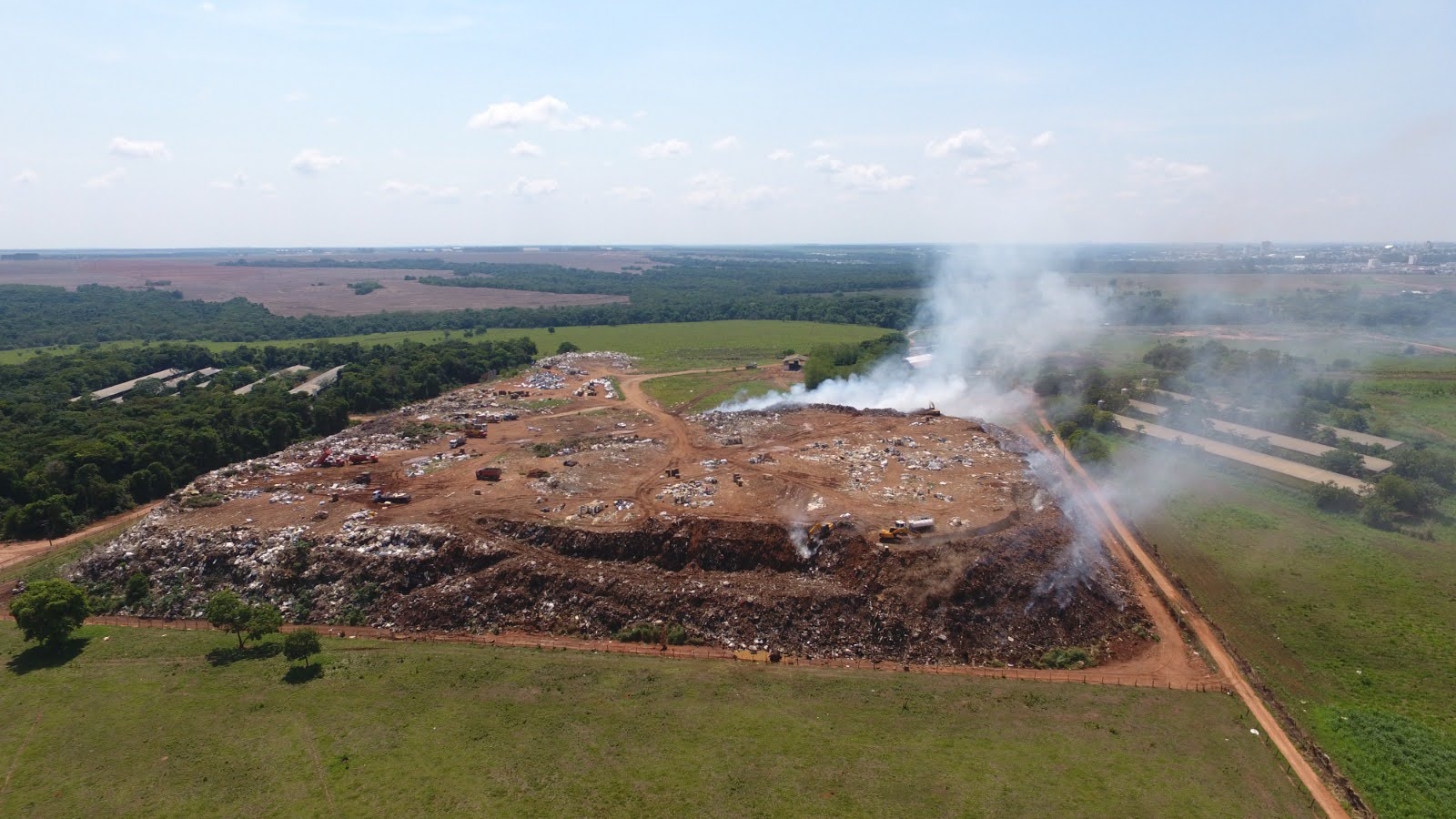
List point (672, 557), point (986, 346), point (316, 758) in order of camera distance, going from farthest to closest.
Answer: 1. point (986, 346)
2. point (672, 557)
3. point (316, 758)

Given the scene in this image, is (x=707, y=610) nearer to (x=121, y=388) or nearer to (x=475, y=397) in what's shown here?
(x=475, y=397)

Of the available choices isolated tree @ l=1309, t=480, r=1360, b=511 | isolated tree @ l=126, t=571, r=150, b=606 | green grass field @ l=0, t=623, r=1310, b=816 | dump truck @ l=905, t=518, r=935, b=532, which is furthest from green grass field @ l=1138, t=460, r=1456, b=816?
isolated tree @ l=126, t=571, r=150, b=606

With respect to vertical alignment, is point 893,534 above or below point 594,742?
above

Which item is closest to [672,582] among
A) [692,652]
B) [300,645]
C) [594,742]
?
[692,652]


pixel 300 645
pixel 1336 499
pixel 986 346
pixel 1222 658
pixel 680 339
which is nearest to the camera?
pixel 300 645

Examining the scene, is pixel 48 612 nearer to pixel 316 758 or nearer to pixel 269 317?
pixel 316 758

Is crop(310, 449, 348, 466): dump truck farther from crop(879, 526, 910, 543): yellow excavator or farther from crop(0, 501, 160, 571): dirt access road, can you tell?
crop(879, 526, 910, 543): yellow excavator

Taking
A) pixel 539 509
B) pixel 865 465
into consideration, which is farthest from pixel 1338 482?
pixel 539 509
